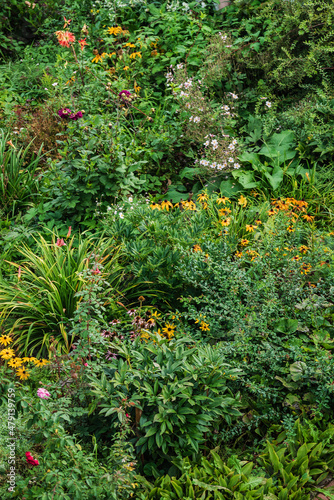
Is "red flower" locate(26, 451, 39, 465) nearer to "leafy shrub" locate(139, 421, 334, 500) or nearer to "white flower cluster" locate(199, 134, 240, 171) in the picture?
"leafy shrub" locate(139, 421, 334, 500)

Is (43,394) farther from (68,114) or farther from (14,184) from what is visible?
(14,184)

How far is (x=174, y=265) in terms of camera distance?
3217 mm

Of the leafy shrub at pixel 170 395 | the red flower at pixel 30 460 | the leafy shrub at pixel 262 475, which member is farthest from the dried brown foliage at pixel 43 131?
the leafy shrub at pixel 262 475

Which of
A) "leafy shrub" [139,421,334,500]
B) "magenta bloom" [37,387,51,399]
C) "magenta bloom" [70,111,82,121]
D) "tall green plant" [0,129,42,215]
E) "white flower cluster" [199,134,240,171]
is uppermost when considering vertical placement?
"magenta bloom" [70,111,82,121]

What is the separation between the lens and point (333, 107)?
4602mm

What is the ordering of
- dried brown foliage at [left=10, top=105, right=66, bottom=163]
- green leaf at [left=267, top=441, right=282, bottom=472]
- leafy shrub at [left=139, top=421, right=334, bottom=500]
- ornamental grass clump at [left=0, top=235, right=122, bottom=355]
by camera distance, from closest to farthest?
leafy shrub at [left=139, top=421, right=334, bottom=500], green leaf at [left=267, top=441, right=282, bottom=472], ornamental grass clump at [left=0, top=235, right=122, bottom=355], dried brown foliage at [left=10, top=105, right=66, bottom=163]

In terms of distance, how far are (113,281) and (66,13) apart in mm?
5219

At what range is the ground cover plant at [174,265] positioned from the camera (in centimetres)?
228

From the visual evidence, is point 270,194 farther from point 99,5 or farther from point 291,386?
point 99,5

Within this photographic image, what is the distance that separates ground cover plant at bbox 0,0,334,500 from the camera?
228 centimetres

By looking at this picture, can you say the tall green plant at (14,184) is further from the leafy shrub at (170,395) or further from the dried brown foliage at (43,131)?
the leafy shrub at (170,395)

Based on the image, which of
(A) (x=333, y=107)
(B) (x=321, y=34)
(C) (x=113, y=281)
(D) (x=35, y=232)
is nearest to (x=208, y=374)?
(C) (x=113, y=281)

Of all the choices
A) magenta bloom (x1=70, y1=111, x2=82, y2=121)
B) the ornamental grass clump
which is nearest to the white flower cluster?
magenta bloom (x1=70, y1=111, x2=82, y2=121)

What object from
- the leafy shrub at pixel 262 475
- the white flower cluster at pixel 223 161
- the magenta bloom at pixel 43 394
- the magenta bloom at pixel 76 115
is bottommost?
the leafy shrub at pixel 262 475
